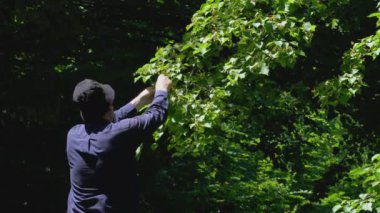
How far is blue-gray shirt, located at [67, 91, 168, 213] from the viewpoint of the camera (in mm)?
3359

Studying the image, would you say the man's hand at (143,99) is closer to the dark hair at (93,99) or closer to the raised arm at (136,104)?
the raised arm at (136,104)

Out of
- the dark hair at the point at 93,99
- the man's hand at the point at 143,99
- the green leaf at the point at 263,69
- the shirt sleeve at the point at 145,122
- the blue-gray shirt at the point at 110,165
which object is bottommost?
the blue-gray shirt at the point at 110,165

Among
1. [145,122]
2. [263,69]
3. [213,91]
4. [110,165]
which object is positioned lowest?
[110,165]

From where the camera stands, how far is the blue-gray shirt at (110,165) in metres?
3.36

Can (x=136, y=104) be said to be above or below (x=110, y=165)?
above

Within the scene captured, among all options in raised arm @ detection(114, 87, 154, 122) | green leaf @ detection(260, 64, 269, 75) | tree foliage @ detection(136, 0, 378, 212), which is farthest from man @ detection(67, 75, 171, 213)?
green leaf @ detection(260, 64, 269, 75)

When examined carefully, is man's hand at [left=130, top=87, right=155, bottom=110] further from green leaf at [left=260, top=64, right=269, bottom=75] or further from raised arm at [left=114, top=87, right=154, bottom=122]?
green leaf at [left=260, top=64, right=269, bottom=75]

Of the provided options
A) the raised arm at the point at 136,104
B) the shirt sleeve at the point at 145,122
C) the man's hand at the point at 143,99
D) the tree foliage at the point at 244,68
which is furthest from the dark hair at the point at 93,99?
the tree foliage at the point at 244,68

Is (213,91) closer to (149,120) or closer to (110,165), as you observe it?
(149,120)

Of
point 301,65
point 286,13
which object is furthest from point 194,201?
point 286,13

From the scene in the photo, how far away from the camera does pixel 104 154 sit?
337 cm

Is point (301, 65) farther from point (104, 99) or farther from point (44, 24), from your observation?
point (104, 99)

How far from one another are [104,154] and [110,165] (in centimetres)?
7

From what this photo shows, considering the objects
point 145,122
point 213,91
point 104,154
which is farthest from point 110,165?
point 213,91
